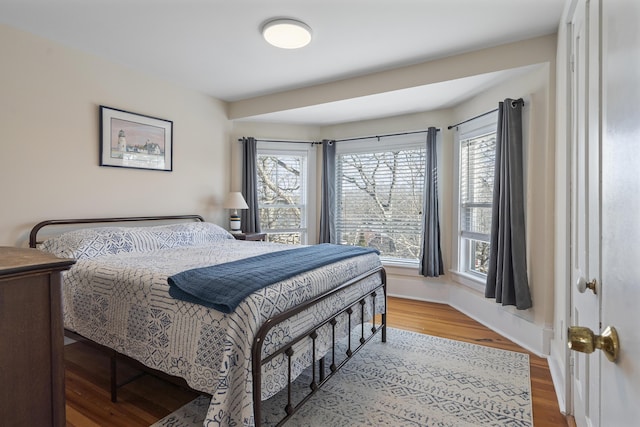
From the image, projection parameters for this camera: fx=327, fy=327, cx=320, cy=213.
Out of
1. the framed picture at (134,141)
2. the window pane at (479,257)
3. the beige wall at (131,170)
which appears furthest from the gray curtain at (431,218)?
the framed picture at (134,141)

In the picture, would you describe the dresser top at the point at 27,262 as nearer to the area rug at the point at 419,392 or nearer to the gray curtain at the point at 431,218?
the area rug at the point at 419,392

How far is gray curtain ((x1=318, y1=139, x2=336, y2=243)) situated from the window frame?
1568mm

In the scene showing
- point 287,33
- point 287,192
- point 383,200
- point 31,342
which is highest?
point 287,33

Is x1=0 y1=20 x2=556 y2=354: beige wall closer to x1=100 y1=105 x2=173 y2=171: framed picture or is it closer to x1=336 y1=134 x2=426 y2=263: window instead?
x1=100 y1=105 x2=173 y2=171: framed picture

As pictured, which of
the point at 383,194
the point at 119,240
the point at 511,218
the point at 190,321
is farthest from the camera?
the point at 383,194

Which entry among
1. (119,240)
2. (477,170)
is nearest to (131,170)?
(119,240)

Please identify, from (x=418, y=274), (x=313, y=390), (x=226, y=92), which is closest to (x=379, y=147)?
(x=418, y=274)

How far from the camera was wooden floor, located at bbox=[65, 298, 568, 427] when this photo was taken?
184cm

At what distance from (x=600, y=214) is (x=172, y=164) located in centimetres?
380

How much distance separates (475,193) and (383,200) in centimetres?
118

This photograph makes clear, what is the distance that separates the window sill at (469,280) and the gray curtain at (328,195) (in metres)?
1.60

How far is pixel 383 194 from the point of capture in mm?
4371

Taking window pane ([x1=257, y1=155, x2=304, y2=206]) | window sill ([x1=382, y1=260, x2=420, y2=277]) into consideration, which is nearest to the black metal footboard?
window sill ([x1=382, y1=260, x2=420, y2=277])

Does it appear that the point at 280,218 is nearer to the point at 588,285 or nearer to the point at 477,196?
the point at 477,196
